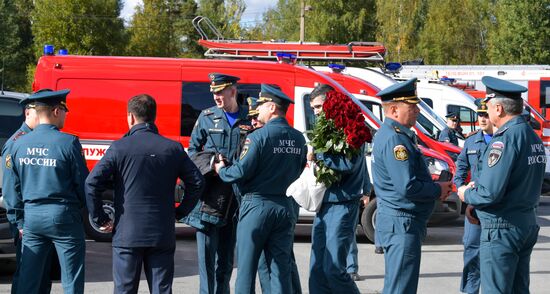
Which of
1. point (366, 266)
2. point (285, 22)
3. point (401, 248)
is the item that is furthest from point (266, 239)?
point (285, 22)

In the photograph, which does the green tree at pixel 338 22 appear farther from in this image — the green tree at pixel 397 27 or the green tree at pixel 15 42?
the green tree at pixel 15 42

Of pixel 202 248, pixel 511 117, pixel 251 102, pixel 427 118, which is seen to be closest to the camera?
pixel 511 117

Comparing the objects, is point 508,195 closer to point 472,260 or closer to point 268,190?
point 268,190

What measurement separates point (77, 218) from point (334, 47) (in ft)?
39.5

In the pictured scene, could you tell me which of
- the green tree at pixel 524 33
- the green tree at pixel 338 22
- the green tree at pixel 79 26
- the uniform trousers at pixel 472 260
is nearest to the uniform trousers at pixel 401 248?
the uniform trousers at pixel 472 260

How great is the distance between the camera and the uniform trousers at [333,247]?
281 inches

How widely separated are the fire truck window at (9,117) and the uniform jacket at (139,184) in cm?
487

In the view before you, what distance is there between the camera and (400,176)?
6281 mm

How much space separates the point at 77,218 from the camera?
670 cm

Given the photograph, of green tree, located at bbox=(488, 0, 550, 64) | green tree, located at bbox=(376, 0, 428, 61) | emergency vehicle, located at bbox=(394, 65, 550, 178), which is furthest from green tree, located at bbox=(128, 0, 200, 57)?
green tree, located at bbox=(488, 0, 550, 64)

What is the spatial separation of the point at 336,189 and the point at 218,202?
0.98m

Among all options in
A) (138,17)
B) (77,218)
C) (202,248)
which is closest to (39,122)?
(77,218)

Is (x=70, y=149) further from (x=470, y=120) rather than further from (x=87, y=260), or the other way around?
(x=470, y=120)

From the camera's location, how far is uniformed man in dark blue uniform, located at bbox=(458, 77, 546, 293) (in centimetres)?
612
